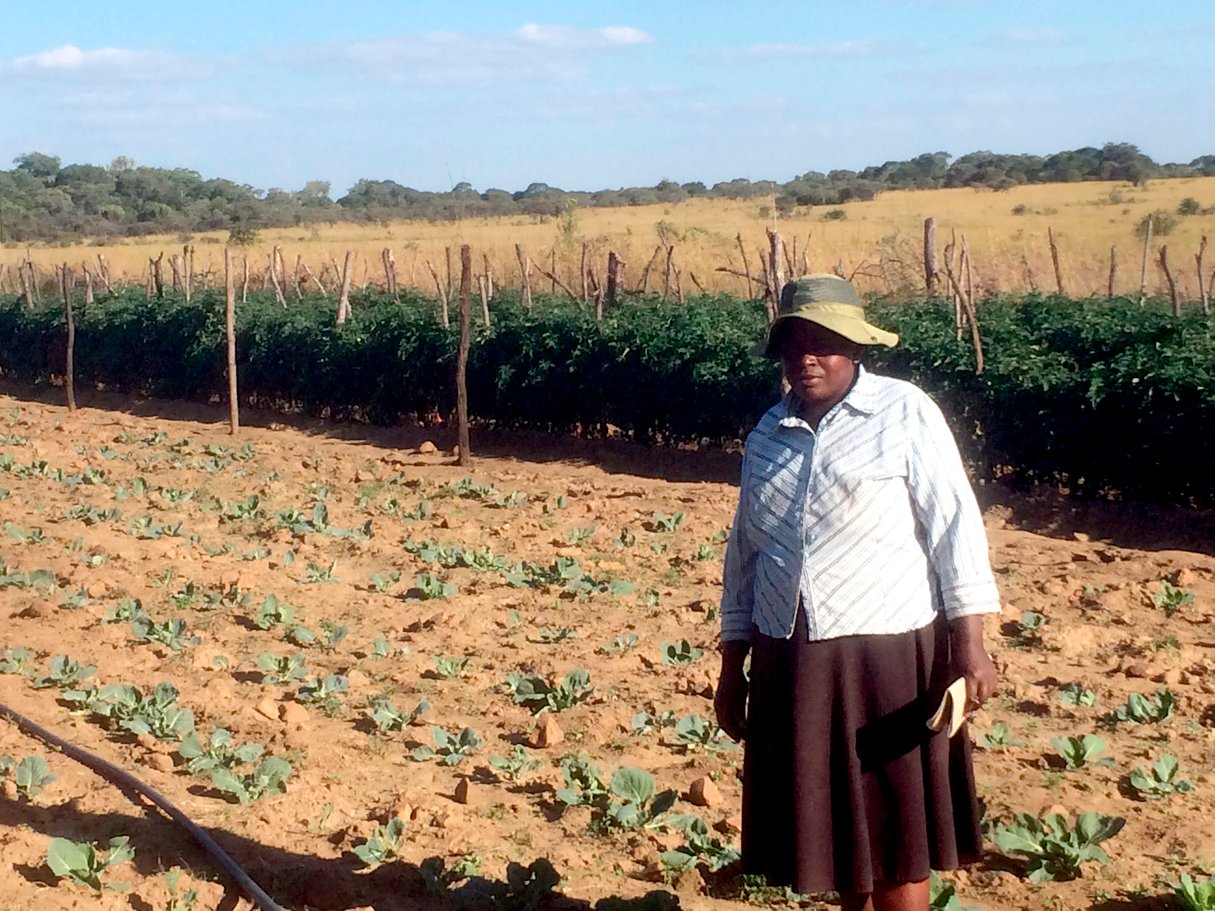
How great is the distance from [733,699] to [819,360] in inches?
34.7

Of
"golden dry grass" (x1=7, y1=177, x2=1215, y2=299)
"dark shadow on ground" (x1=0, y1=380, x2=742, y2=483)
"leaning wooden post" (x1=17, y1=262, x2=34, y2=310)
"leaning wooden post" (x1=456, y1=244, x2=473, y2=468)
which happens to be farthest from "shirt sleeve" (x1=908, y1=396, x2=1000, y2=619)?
"leaning wooden post" (x1=17, y1=262, x2=34, y2=310)

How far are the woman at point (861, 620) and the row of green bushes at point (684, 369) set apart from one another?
825 centimetres

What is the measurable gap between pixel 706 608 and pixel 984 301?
25.3 feet

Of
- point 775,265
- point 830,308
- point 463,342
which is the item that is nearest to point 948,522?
point 830,308

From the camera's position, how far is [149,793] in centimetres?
513

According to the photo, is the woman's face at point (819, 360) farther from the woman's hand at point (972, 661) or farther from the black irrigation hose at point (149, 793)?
the black irrigation hose at point (149, 793)

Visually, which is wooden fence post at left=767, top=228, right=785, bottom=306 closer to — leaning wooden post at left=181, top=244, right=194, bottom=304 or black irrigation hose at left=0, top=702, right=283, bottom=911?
black irrigation hose at left=0, top=702, right=283, bottom=911

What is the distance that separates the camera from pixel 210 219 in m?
68.2

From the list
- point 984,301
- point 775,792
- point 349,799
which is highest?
point 984,301

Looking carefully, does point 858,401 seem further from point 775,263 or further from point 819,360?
point 775,263

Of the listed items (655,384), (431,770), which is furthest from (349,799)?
(655,384)

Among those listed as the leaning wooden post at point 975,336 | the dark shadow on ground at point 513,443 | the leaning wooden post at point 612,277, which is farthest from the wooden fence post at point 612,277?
the leaning wooden post at point 975,336

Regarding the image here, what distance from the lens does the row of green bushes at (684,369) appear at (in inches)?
441

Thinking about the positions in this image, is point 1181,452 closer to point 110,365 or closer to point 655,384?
point 655,384
